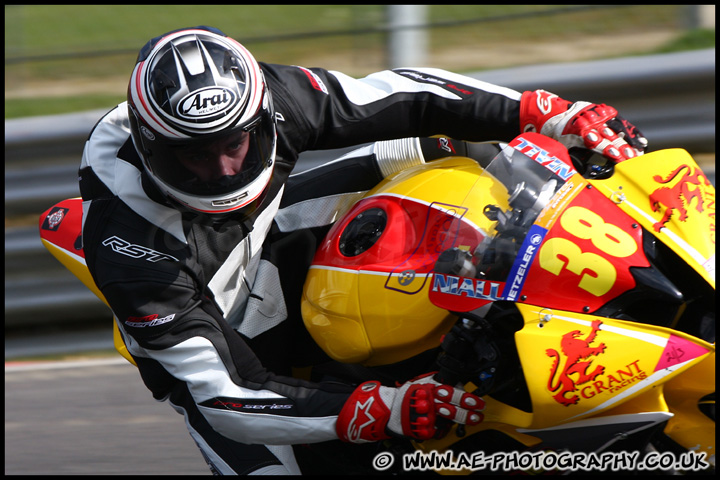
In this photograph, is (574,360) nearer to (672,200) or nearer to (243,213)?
(672,200)

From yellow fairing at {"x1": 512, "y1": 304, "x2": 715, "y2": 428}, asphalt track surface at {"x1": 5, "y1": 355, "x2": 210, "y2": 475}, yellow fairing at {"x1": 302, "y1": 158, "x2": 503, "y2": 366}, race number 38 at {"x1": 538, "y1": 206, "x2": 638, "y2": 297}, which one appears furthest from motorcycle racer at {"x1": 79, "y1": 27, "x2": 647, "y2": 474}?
asphalt track surface at {"x1": 5, "y1": 355, "x2": 210, "y2": 475}

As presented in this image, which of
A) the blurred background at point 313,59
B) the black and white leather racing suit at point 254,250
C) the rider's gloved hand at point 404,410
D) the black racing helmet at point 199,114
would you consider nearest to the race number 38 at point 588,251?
the rider's gloved hand at point 404,410

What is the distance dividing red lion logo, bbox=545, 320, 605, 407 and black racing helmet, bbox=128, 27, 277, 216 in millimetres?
1053

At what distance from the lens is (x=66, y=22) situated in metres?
7.16

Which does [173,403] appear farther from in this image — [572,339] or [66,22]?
[66,22]

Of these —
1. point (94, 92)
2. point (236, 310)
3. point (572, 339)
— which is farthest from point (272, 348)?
point (94, 92)

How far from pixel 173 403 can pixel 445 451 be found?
95 centimetres

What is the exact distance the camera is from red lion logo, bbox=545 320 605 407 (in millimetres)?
2041

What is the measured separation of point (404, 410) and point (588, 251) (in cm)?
67

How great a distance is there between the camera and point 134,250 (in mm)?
2520

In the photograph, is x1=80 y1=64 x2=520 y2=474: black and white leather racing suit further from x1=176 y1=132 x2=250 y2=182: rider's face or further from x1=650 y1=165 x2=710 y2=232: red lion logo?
x1=650 y1=165 x2=710 y2=232: red lion logo

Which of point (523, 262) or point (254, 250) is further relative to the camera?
point (254, 250)

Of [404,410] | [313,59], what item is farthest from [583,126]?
[313,59]

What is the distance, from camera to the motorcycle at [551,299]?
2.05m
